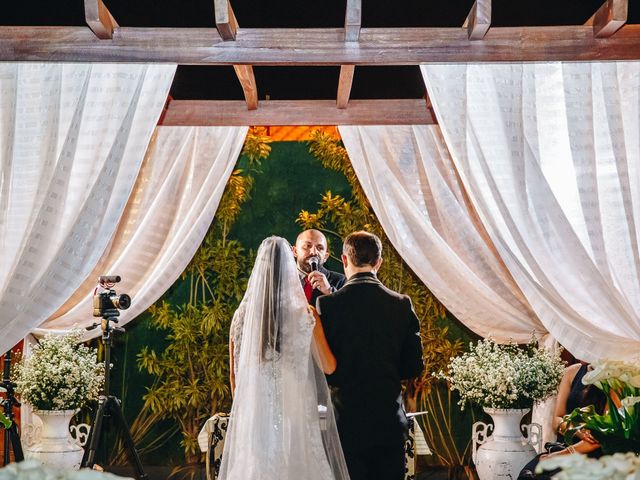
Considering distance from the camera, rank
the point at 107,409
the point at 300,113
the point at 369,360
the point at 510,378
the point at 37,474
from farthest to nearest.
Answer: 1. the point at 300,113
2. the point at 107,409
3. the point at 510,378
4. the point at 369,360
5. the point at 37,474

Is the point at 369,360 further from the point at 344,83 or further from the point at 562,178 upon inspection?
the point at 344,83

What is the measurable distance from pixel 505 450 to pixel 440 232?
1339 mm

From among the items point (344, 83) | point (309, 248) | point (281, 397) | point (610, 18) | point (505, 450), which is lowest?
point (505, 450)

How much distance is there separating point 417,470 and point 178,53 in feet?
11.3

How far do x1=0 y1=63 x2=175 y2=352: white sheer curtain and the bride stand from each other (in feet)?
2.62

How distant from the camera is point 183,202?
5012mm

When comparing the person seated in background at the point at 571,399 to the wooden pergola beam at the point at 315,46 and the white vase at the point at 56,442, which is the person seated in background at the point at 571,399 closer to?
the wooden pergola beam at the point at 315,46

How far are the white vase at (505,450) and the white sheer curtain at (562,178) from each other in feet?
3.83

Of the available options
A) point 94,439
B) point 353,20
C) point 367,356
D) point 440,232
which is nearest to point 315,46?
point 353,20

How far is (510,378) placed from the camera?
4.54 meters

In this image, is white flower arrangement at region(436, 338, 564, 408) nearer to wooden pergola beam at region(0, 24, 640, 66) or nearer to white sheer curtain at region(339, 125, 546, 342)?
white sheer curtain at region(339, 125, 546, 342)

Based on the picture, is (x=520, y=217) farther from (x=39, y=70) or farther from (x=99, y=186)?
(x=39, y=70)

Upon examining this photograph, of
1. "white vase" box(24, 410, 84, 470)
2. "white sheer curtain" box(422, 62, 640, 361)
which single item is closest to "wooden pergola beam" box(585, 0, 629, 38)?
"white sheer curtain" box(422, 62, 640, 361)

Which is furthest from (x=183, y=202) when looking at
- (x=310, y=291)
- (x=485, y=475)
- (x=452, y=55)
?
(x=485, y=475)
